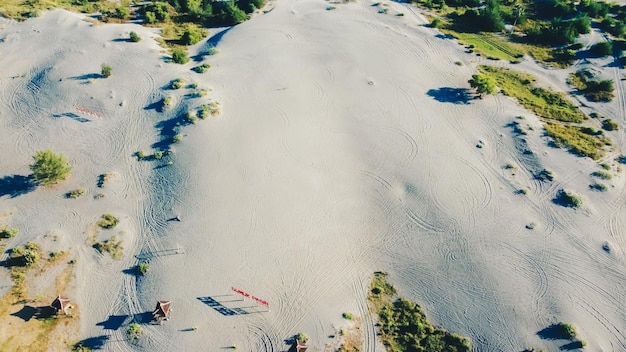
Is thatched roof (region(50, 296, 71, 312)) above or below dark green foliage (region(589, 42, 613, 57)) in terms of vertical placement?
below

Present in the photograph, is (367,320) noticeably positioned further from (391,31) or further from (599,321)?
(391,31)

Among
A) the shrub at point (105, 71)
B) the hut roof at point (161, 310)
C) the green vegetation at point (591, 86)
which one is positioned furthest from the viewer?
the green vegetation at point (591, 86)

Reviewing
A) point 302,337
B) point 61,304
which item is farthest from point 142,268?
point 302,337

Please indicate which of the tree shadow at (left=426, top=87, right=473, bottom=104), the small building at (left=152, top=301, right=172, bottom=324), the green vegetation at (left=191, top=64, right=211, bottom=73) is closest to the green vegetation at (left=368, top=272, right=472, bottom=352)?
the small building at (left=152, top=301, right=172, bottom=324)

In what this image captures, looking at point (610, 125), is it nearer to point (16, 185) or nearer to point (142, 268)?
point (142, 268)

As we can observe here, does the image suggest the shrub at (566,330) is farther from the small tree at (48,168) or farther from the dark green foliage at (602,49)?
the small tree at (48,168)

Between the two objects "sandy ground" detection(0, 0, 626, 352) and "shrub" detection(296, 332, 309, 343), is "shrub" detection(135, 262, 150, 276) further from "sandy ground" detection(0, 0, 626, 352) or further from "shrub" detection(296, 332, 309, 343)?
"shrub" detection(296, 332, 309, 343)

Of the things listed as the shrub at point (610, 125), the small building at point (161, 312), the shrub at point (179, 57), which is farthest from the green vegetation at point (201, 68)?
the shrub at point (610, 125)
